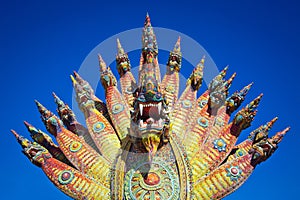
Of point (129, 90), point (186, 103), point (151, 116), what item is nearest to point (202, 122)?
point (186, 103)

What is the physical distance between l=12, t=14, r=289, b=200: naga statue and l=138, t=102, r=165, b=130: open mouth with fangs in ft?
0.10

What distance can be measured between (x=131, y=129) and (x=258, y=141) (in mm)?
4455

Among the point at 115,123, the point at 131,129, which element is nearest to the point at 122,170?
the point at 131,129

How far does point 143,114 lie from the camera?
13109 mm

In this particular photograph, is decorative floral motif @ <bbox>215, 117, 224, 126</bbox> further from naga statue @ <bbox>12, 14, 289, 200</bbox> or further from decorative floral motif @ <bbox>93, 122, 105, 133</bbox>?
decorative floral motif @ <bbox>93, 122, 105, 133</bbox>

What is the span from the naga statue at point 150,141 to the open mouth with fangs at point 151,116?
29mm

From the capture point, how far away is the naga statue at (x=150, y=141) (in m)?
12.9

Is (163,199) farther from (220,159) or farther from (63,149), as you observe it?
(63,149)

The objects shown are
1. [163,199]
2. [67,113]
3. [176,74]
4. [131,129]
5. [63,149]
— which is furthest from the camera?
[176,74]

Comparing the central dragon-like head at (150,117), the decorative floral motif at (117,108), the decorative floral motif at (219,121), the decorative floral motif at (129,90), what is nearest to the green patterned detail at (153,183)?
the central dragon-like head at (150,117)

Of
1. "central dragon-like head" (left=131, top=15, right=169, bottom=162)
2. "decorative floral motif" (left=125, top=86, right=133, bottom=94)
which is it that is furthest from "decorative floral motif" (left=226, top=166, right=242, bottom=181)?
"decorative floral motif" (left=125, top=86, right=133, bottom=94)

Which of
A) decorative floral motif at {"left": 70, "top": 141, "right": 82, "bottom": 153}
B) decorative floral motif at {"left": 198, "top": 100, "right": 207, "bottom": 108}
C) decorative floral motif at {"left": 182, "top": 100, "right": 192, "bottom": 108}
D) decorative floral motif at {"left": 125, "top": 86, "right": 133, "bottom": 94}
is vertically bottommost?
decorative floral motif at {"left": 70, "top": 141, "right": 82, "bottom": 153}

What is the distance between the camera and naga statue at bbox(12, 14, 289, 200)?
12.9 metres

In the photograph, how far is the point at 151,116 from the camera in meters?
13.1
